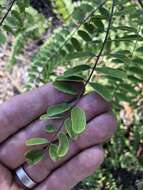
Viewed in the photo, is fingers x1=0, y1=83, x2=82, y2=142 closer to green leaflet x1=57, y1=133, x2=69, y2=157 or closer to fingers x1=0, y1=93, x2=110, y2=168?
fingers x1=0, y1=93, x2=110, y2=168

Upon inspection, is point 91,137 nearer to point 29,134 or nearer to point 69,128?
point 29,134

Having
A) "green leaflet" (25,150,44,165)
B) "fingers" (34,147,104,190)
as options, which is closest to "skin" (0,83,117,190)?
"fingers" (34,147,104,190)

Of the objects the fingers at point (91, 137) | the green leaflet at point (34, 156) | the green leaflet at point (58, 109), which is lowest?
the fingers at point (91, 137)

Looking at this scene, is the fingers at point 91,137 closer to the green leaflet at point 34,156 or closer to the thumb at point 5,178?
the thumb at point 5,178

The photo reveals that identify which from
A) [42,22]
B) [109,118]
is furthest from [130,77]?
[42,22]

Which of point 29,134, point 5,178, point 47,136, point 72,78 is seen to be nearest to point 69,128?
point 72,78

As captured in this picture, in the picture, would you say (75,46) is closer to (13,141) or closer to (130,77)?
(130,77)

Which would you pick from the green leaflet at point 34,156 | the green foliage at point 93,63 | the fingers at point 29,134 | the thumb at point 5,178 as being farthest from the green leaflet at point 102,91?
the thumb at point 5,178
